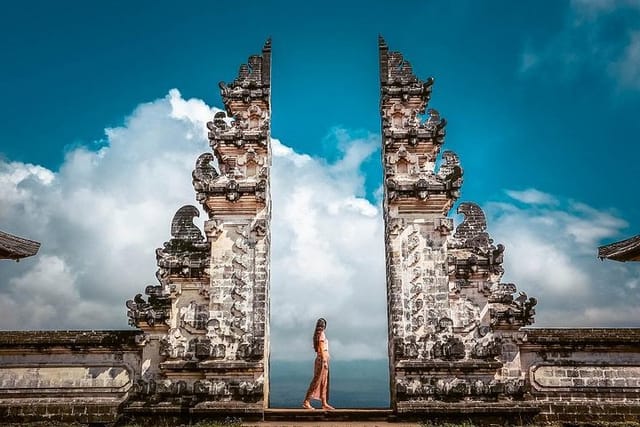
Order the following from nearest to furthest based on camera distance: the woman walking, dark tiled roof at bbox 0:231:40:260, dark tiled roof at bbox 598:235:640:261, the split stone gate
A: 1. dark tiled roof at bbox 0:231:40:260
2. dark tiled roof at bbox 598:235:640:261
3. the split stone gate
4. the woman walking

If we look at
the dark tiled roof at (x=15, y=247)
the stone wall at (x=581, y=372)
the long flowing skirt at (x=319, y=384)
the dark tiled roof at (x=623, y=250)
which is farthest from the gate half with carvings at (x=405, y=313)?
the dark tiled roof at (x=15, y=247)

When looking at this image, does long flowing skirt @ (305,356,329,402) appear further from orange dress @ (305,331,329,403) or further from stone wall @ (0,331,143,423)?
stone wall @ (0,331,143,423)

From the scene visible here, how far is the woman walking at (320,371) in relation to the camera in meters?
14.6

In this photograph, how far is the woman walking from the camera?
47.9ft

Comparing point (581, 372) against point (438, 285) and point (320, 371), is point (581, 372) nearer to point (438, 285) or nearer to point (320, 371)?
point (438, 285)

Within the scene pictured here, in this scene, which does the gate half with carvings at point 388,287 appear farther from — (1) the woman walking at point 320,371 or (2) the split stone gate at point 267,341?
(1) the woman walking at point 320,371

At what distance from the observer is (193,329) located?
47.8 ft

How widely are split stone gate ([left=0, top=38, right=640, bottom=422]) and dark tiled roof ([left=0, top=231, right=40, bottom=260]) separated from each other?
3.58 meters

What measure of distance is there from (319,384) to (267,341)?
1.64m

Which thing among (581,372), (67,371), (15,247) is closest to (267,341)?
(67,371)

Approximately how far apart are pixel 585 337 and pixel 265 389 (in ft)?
25.3

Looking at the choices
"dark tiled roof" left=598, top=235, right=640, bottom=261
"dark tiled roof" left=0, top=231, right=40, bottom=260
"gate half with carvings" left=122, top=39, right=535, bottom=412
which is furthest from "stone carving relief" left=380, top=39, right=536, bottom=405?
"dark tiled roof" left=0, top=231, right=40, bottom=260

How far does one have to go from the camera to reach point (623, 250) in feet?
36.4

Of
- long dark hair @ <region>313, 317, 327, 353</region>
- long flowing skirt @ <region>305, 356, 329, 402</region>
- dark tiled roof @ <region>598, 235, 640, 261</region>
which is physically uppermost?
dark tiled roof @ <region>598, 235, 640, 261</region>
